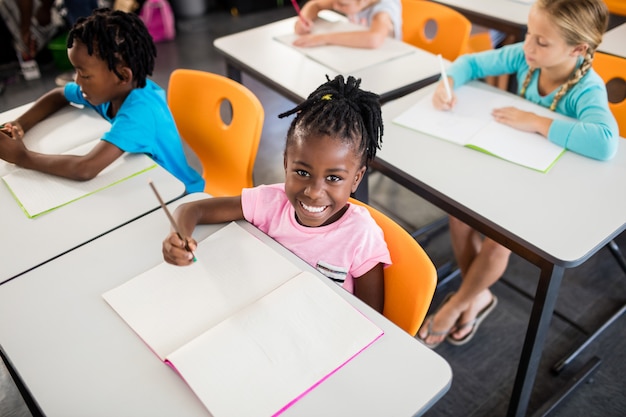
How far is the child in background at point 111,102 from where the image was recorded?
1400 millimetres

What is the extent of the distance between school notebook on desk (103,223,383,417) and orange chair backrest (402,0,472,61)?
149 centimetres

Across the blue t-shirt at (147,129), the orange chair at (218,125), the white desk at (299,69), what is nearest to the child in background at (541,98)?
the white desk at (299,69)

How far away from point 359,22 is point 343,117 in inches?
60.7

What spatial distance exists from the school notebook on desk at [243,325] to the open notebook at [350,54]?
1.07m

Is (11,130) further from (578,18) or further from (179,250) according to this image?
(578,18)

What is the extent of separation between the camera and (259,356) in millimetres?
909

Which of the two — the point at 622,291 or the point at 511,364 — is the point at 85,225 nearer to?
the point at 511,364

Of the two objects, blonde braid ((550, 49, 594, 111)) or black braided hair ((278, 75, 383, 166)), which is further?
blonde braid ((550, 49, 594, 111))

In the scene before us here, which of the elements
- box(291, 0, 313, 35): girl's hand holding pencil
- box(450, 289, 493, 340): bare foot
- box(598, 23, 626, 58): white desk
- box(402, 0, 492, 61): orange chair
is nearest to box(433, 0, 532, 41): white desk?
box(402, 0, 492, 61): orange chair

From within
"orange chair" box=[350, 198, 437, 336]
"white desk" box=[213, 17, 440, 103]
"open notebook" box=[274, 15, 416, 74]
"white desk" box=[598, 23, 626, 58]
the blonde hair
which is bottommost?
"orange chair" box=[350, 198, 437, 336]

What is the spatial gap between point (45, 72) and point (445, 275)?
3285 mm

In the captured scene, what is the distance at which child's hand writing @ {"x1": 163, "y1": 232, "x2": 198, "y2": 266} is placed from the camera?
1.06 meters

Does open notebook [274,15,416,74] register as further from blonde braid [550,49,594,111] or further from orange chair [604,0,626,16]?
orange chair [604,0,626,16]

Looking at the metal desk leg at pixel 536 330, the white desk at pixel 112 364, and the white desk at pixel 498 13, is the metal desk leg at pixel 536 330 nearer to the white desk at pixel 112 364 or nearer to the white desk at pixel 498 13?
the white desk at pixel 112 364
